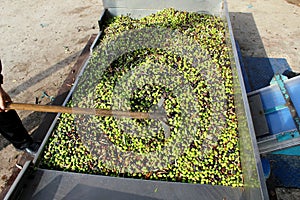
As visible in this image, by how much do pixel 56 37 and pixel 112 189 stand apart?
4437 millimetres

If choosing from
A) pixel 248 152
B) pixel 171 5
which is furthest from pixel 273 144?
pixel 171 5

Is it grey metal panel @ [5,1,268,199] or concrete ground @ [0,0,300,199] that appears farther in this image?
concrete ground @ [0,0,300,199]

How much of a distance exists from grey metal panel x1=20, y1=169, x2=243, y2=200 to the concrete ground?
41.3 inches

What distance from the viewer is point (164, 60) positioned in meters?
3.67

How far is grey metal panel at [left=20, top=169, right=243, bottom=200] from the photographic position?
245 centimetres

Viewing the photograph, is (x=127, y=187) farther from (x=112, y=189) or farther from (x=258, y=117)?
(x=258, y=117)

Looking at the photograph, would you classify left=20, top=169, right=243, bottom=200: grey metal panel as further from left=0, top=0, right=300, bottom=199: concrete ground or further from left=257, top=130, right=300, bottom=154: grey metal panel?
left=0, top=0, right=300, bottom=199: concrete ground

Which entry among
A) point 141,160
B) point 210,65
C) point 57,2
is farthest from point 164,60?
point 57,2

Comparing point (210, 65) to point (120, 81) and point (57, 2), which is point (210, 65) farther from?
point (57, 2)

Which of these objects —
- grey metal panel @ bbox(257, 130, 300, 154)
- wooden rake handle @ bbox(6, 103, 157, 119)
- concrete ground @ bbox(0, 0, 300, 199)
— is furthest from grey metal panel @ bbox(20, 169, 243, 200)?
concrete ground @ bbox(0, 0, 300, 199)

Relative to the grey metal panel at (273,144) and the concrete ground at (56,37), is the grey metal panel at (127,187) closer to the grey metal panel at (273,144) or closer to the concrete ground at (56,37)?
the grey metal panel at (273,144)

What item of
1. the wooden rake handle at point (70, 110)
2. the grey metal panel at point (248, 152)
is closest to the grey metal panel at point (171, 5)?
the grey metal panel at point (248, 152)

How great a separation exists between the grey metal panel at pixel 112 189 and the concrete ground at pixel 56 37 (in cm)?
105

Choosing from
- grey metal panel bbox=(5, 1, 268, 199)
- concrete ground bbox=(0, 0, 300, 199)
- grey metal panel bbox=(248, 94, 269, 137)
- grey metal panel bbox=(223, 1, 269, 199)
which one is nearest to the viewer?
grey metal panel bbox=(223, 1, 269, 199)
